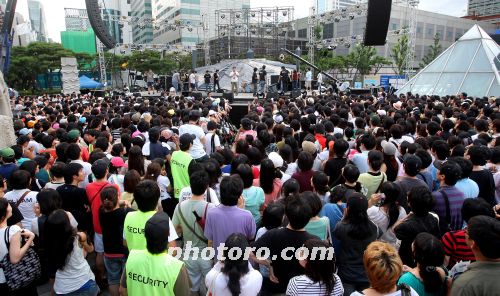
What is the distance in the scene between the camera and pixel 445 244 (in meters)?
2.70

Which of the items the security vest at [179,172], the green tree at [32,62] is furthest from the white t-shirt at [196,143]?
the green tree at [32,62]

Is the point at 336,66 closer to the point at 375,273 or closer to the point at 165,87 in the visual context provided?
the point at 165,87

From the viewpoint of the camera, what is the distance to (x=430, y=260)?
221 cm

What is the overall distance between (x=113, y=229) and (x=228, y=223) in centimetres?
113

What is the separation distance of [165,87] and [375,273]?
25046mm

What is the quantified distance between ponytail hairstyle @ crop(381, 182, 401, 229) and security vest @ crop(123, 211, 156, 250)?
6.93 feet

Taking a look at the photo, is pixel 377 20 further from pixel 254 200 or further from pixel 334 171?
Result: pixel 254 200

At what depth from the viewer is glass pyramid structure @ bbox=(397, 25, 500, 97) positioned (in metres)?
15.3

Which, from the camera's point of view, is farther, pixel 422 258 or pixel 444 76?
pixel 444 76

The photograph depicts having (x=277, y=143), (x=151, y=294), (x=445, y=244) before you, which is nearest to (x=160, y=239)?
(x=151, y=294)

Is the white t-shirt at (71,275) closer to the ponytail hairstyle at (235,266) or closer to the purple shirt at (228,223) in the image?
the purple shirt at (228,223)

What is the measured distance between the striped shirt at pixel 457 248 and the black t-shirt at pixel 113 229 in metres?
2.73

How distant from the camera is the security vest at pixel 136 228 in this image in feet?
9.53

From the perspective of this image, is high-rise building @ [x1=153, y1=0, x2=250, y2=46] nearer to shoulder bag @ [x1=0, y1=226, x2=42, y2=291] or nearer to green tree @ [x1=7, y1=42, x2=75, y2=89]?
green tree @ [x1=7, y1=42, x2=75, y2=89]
